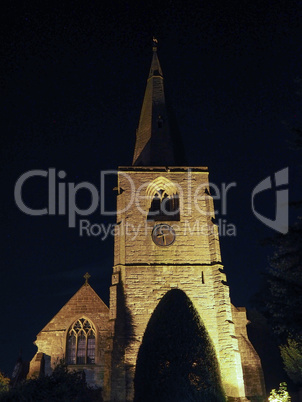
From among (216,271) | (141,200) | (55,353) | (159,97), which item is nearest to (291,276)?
(216,271)

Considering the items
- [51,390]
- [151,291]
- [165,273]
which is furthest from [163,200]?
[51,390]

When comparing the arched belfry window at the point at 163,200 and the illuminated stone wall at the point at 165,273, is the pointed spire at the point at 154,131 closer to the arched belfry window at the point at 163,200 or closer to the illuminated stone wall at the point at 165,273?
the arched belfry window at the point at 163,200

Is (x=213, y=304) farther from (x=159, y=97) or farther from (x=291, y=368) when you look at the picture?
(x=159, y=97)

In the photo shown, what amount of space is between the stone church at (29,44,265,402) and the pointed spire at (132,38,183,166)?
21 centimetres

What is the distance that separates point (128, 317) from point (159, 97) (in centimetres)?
1576

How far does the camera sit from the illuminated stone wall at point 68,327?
20.0m

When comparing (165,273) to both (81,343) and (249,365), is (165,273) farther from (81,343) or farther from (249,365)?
(249,365)

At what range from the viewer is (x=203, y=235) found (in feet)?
71.4

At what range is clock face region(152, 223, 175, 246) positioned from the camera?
70.2ft

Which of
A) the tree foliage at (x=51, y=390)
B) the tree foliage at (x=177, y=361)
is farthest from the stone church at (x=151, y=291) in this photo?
the tree foliage at (x=51, y=390)

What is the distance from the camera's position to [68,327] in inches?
834

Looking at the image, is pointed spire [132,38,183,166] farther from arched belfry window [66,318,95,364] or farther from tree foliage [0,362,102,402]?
tree foliage [0,362,102,402]

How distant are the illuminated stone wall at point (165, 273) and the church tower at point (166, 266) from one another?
40 mm

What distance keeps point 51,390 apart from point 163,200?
13219mm
